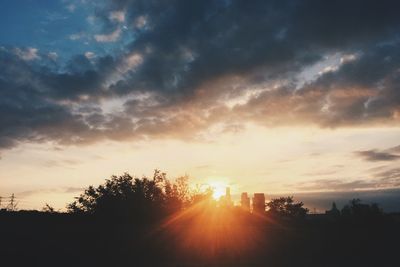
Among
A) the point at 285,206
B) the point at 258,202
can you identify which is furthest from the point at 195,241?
the point at 285,206

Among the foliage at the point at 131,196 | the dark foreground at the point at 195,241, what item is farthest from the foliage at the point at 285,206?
the dark foreground at the point at 195,241

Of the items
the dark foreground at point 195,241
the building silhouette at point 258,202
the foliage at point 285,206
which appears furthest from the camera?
the foliage at point 285,206

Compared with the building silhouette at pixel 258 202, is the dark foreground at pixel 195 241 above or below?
below

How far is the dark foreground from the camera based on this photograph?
2203cm

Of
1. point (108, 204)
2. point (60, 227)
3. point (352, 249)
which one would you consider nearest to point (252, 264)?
point (352, 249)

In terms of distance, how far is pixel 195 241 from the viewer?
82.4 feet

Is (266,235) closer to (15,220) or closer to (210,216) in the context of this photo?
(210,216)

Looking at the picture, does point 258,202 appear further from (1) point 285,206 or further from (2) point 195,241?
(1) point 285,206

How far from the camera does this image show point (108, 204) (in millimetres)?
52156

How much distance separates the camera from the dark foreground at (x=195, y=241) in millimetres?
22031

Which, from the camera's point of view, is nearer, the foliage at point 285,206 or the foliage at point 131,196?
the foliage at point 131,196

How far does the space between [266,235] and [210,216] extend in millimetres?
3928

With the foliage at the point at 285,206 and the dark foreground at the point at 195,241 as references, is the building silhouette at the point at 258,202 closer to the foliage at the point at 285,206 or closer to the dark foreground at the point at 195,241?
the dark foreground at the point at 195,241

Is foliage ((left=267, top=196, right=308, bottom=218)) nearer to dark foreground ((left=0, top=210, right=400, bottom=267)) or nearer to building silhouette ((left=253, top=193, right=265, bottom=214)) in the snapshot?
building silhouette ((left=253, top=193, right=265, bottom=214))
